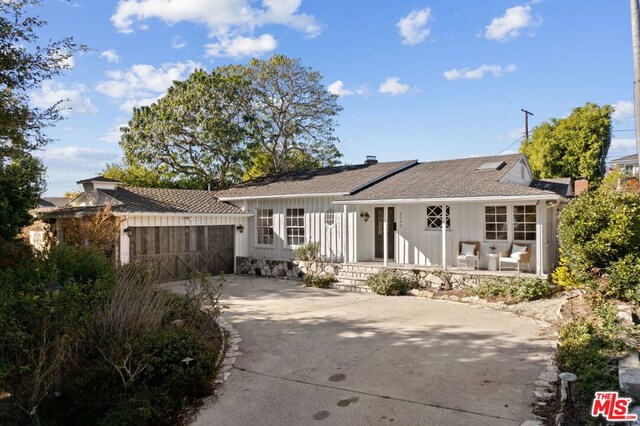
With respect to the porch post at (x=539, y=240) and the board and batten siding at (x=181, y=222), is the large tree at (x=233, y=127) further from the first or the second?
the porch post at (x=539, y=240)

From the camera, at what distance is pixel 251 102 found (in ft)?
88.5

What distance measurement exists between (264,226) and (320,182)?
2.93 m

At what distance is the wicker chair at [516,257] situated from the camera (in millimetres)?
11438

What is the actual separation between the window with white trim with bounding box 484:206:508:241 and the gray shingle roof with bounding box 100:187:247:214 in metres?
9.33

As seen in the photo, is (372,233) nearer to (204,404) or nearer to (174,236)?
(174,236)

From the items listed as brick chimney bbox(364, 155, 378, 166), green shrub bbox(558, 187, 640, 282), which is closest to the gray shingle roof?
brick chimney bbox(364, 155, 378, 166)

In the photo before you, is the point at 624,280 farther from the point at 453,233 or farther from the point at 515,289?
the point at 453,233

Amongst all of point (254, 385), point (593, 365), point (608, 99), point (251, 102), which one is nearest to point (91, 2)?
point (254, 385)

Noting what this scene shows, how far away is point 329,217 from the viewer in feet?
49.1

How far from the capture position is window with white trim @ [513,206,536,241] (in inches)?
484

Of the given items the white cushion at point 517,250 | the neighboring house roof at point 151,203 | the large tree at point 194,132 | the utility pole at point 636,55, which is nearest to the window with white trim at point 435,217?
the white cushion at point 517,250

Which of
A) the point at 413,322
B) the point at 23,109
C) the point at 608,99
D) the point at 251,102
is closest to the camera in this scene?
the point at 413,322

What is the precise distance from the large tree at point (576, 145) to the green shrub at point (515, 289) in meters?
17.6

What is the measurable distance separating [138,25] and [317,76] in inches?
736
